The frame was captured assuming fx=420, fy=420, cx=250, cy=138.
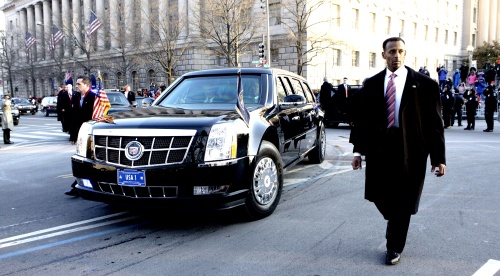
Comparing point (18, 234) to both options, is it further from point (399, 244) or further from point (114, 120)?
point (399, 244)

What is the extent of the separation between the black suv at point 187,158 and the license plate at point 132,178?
1cm

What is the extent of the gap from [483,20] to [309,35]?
4575 cm

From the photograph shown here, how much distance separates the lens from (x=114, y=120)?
479 cm

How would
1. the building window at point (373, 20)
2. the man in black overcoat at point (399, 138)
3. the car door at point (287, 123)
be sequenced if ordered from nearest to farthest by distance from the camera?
the man in black overcoat at point (399, 138) → the car door at point (287, 123) → the building window at point (373, 20)

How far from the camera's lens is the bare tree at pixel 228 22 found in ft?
102

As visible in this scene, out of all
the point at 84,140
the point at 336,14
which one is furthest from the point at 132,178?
the point at 336,14

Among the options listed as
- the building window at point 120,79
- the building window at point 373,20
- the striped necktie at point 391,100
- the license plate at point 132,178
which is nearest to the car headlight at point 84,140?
the license plate at point 132,178

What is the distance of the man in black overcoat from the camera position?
11.6 feet

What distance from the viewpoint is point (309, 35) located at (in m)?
35.0

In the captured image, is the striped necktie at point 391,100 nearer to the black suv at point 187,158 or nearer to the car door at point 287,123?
the black suv at point 187,158

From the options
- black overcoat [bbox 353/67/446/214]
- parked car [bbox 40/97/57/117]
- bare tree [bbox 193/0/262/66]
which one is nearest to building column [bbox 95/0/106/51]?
parked car [bbox 40/97/57/117]

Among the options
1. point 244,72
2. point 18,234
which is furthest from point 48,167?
point 244,72

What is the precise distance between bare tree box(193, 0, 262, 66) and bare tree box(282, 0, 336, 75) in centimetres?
288

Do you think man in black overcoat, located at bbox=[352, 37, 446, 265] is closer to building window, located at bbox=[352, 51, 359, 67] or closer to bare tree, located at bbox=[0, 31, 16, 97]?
building window, located at bbox=[352, 51, 359, 67]
